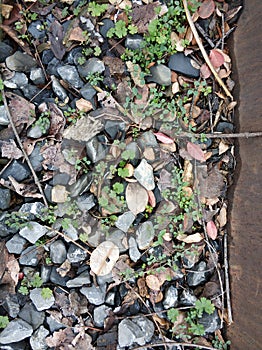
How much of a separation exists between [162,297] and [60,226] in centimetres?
54

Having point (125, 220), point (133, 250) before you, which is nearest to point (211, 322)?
point (133, 250)

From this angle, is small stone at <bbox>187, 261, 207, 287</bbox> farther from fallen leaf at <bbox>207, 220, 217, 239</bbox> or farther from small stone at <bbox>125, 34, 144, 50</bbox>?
small stone at <bbox>125, 34, 144, 50</bbox>

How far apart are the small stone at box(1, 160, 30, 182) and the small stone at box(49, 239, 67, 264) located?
32 centimetres

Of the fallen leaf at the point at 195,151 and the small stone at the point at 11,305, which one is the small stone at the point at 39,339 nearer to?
the small stone at the point at 11,305

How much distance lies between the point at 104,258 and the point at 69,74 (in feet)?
2.64

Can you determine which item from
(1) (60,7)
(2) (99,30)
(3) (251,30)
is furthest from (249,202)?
(1) (60,7)

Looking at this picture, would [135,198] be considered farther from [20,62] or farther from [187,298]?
[20,62]

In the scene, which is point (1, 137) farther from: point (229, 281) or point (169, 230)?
point (229, 281)

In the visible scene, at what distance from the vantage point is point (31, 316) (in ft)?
6.40

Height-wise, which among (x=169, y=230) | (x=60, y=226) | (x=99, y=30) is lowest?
(x=169, y=230)

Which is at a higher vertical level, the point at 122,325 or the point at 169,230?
the point at 169,230

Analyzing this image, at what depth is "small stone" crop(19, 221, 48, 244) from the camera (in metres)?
1.94

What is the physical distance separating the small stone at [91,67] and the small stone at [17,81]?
0.78ft

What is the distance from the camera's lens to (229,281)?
201 centimetres
